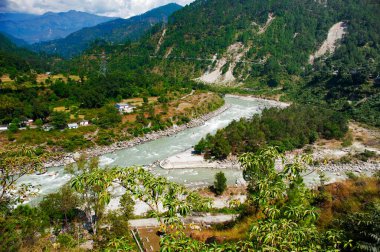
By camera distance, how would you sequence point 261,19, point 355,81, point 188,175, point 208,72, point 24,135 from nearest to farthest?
1. point 188,175
2. point 24,135
3. point 355,81
4. point 208,72
5. point 261,19

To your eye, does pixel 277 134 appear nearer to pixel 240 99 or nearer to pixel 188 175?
pixel 188 175

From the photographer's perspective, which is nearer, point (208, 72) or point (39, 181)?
point (39, 181)

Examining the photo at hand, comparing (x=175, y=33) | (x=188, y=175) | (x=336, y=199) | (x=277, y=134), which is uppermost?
(x=175, y=33)

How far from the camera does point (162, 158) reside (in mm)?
39594

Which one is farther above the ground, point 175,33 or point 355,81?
point 175,33

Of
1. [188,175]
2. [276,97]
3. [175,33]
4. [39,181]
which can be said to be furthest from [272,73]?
[39,181]

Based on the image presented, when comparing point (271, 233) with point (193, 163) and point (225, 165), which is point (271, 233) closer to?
point (225, 165)

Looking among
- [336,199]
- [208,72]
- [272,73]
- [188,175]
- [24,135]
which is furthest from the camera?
[208,72]

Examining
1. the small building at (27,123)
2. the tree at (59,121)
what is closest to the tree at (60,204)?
the tree at (59,121)

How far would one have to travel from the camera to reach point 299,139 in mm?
42281

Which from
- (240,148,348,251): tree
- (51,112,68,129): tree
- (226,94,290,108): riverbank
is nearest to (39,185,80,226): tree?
(240,148,348,251): tree

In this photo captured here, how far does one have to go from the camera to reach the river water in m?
31.8

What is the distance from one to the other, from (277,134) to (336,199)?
2774cm

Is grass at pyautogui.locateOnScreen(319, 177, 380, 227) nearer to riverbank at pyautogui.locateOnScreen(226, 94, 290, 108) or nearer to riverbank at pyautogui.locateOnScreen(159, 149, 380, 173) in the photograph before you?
riverbank at pyautogui.locateOnScreen(159, 149, 380, 173)
